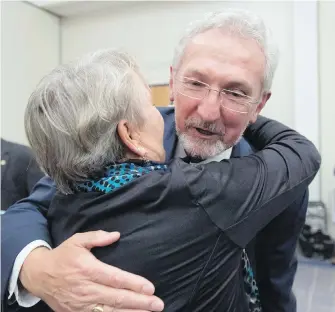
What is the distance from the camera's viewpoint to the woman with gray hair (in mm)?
750

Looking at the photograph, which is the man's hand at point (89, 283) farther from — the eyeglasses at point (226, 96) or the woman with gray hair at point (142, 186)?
the eyeglasses at point (226, 96)

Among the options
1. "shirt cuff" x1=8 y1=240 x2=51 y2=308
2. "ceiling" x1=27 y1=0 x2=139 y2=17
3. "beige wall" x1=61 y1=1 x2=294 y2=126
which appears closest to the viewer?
"shirt cuff" x1=8 y1=240 x2=51 y2=308

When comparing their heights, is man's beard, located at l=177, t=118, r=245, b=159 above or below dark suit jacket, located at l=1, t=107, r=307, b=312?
above

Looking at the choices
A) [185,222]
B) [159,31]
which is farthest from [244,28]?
[159,31]

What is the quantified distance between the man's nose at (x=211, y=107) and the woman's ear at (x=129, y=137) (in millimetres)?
357

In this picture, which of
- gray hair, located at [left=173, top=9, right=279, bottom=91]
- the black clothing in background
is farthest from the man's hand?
gray hair, located at [left=173, top=9, right=279, bottom=91]

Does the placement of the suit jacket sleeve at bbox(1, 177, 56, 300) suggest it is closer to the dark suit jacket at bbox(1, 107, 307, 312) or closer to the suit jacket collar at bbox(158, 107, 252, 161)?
the dark suit jacket at bbox(1, 107, 307, 312)

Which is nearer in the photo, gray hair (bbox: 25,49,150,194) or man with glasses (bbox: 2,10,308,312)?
gray hair (bbox: 25,49,150,194)

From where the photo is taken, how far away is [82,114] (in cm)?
78

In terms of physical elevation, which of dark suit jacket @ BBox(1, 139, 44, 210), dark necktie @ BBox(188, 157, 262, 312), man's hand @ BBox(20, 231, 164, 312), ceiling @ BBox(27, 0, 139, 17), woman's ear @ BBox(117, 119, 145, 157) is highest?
ceiling @ BBox(27, 0, 139, 17)

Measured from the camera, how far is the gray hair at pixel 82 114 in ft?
2.56

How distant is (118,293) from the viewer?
742 millimetres

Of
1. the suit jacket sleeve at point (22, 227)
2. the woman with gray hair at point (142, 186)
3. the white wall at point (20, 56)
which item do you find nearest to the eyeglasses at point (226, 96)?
the woman with gray hair at point (142, 186)

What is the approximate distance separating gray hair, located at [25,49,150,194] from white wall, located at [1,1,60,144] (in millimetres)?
4154
